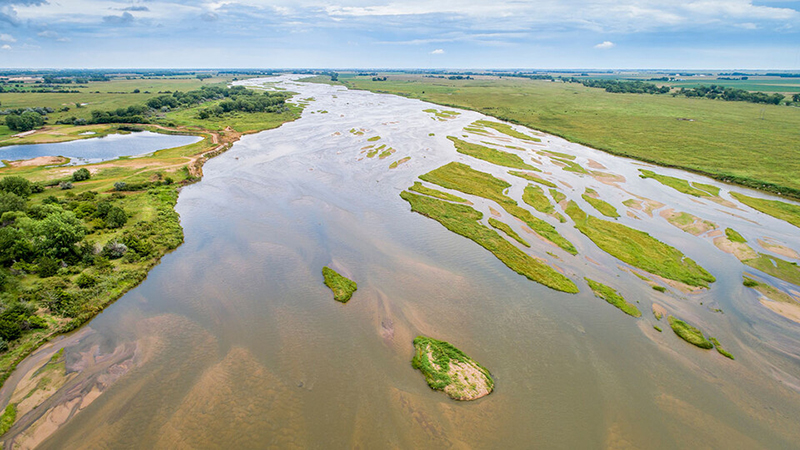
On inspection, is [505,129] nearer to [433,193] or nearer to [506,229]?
[433,193]

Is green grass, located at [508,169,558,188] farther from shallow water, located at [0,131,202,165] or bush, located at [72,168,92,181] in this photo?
shallow water, located at [0,131,202,165]

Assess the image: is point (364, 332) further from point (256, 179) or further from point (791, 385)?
point (256, 179)

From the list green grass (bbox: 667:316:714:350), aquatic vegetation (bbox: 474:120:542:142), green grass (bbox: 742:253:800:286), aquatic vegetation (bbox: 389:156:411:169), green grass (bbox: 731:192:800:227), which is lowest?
green grass (bbox: 667:316:714:350)

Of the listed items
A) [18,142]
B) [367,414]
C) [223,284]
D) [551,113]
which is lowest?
[367,414]

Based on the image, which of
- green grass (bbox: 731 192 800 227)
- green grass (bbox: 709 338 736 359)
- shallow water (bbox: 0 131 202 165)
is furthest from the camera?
shallow water (bbox: 0 131 202 165)

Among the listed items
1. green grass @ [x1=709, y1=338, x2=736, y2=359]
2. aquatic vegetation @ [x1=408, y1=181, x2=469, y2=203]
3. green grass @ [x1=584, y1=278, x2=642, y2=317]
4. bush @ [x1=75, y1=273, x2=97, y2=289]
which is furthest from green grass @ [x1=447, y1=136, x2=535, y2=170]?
bush @ [x1=75, y1=273, x2=97, y2=289]

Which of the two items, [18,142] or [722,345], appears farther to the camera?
[18,142]

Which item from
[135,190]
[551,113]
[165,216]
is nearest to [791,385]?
[165,216]
